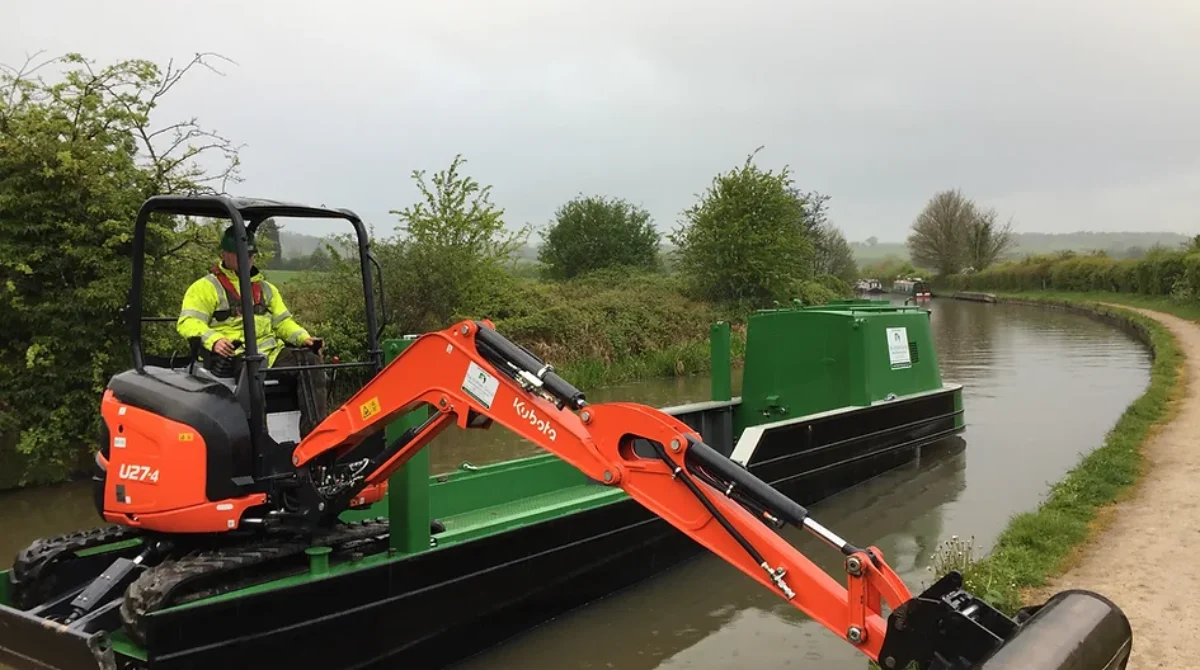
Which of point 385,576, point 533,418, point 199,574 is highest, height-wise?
point 533,418

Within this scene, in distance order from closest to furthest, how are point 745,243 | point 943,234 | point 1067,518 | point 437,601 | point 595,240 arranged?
point 437,601 < point 1067,518 < point 745,243 < point 595,240 < point 943,234

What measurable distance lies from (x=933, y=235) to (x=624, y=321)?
184ft

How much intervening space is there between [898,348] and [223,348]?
8184 mm

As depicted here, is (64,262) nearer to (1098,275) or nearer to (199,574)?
(199,574)

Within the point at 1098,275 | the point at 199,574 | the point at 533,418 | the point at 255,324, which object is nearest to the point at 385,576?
the point at 199,574

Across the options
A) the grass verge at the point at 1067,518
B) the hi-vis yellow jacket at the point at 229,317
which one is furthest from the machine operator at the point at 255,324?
the grass verge at the point at 1067,518

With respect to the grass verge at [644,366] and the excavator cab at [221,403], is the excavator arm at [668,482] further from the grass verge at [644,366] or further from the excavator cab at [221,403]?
the grass verge at [644,366]

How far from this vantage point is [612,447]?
12.5ft

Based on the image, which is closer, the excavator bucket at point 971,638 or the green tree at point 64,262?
the excavator bucket at point 971,638

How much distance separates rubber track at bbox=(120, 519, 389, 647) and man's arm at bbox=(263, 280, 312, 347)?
1.15 m

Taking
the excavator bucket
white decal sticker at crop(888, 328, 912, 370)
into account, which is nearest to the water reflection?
white decal sticker at crop(888, 328, 912, 370)

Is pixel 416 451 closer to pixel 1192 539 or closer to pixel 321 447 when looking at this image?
pixel 321 447

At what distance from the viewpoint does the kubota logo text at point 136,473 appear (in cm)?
410

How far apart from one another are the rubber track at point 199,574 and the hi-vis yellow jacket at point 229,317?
1008 mm
